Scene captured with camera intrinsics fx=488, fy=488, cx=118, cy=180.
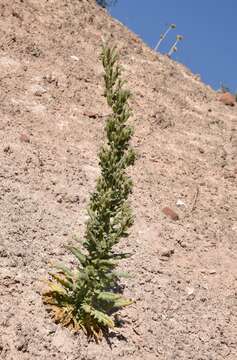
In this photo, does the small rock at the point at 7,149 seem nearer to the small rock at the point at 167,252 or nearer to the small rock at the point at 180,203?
the small rock at the point at 167,252

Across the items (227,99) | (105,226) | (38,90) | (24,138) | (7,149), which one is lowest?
(7,149)

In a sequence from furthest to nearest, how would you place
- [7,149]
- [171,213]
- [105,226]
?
[171,213] < [7,149] < [105,226]

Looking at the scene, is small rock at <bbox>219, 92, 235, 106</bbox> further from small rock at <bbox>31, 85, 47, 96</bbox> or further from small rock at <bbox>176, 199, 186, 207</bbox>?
small rock at <bbox>176, 199, 186, 207</bbox>

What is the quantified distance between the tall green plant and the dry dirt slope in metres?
0.24

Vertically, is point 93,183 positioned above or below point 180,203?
below

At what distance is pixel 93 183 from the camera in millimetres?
9477

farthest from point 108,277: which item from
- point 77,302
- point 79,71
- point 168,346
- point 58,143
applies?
point 79,71

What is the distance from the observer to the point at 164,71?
671 inches

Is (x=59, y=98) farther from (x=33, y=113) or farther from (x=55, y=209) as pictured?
(x=55, y=209)

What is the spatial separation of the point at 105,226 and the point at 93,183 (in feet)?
12.2

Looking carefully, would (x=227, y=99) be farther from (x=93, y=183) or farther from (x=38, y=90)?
(x=93, y=183)

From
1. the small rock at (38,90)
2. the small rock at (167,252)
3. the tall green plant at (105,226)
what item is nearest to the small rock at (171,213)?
the small rock at (167,252)

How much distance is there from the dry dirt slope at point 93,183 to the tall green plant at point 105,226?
237mm

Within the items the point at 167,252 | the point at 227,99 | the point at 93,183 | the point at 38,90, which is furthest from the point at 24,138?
the point at 227,99
